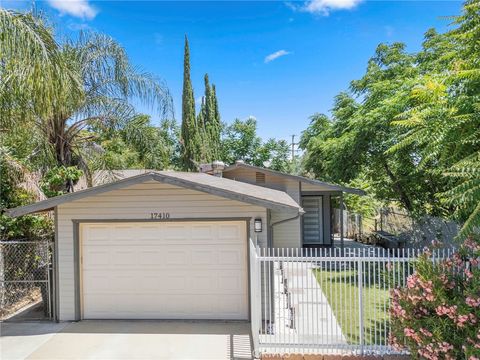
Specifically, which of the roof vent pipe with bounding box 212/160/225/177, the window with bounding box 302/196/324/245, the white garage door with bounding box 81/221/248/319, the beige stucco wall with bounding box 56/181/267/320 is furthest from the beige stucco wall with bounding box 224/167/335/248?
the beige stucco wall with bounding box 56/181/267/320

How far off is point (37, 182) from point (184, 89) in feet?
62.6

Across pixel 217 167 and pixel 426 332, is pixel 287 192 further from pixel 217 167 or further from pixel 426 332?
pixel 426 332

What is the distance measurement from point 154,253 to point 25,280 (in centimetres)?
386

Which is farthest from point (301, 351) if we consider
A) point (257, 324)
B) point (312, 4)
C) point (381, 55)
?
point (381, 55)

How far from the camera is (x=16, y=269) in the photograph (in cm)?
862

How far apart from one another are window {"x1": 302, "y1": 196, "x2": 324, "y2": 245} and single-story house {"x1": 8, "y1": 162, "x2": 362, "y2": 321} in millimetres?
9968

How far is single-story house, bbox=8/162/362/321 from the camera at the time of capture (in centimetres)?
741

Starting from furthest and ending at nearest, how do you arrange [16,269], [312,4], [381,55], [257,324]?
[381,55] → [312,4] → [16,269] → [257,324]

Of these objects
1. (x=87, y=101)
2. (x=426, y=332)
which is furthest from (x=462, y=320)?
(x=87, y=101)

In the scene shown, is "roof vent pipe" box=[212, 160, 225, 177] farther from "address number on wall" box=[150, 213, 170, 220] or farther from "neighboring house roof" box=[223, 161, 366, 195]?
"address number on wall" box=[150, 213, 170, 220]

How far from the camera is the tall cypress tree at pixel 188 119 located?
26544 mm

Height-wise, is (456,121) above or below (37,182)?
above

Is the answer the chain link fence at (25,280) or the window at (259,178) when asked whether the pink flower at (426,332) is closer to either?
the chain link fence at (25,280)

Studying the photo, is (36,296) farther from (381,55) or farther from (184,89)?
(184,89)
